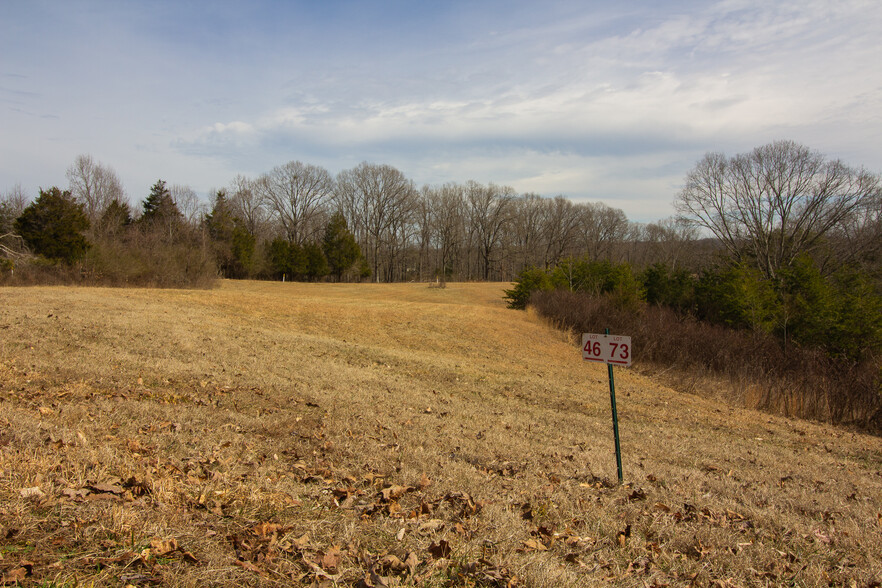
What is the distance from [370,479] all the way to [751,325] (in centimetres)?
2623

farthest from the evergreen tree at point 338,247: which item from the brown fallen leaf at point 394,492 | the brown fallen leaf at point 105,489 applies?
the brown fallen leaf at point 105,489

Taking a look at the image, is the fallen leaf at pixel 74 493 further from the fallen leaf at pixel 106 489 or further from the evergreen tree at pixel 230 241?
the evergreen tree at pixel 230 241

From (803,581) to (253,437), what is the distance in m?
4.96

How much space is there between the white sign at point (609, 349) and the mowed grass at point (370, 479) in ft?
4.27

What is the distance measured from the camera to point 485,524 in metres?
3.75

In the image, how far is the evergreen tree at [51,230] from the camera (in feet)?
73.5

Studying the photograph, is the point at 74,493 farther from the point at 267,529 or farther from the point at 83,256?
the point at 83,256

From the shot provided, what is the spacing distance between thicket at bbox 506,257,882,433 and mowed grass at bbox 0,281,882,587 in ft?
8.27

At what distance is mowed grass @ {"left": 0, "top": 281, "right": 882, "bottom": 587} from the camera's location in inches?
112

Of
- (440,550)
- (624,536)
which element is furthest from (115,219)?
(624,536)

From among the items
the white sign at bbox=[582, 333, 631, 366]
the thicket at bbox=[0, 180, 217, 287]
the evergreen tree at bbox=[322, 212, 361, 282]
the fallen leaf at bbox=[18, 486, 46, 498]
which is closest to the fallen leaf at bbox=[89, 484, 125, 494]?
the fallen leaf at bbox=[18, 486, 46, 498]

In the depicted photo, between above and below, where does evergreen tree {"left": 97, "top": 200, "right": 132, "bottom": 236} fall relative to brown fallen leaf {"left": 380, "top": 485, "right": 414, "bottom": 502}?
above

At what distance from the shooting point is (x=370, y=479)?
15.0 ft

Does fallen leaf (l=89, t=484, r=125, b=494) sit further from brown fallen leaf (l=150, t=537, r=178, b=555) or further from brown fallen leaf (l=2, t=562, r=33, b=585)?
brown fallen leaf (l=2, t=562, r=33, b=585)
